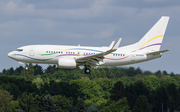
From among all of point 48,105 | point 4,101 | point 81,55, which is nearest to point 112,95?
point 48,105

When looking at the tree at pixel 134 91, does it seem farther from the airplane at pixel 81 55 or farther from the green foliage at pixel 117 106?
the airplane at pixel 81 55

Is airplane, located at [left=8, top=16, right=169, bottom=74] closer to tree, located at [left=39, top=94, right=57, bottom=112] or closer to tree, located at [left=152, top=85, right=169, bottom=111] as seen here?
tree, located at [left=39, top=94, right=57, bottom=112]

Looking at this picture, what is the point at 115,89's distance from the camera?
15838cm

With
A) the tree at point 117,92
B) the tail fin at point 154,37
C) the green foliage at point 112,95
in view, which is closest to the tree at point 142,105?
the green foliage at point 112,95

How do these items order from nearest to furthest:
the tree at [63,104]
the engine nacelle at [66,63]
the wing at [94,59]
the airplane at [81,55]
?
the wing at [94,59], the engine nacelle at [66,63], the airplane at [81,55], the tree at [63,104]

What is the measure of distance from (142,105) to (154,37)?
8492 cm

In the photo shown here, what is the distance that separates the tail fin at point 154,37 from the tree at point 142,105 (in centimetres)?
8446

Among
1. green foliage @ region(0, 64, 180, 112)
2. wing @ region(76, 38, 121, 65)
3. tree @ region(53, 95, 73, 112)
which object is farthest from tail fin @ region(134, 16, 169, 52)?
tree @ region(53, 95, 73, 112)

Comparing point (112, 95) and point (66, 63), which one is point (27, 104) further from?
point (66, 63)

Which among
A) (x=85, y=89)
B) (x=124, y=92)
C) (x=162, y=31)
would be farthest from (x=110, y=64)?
(x=85, y=89)

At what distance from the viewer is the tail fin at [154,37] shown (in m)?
60.4

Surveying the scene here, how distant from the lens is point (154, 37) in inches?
2411

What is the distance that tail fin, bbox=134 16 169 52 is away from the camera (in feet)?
198

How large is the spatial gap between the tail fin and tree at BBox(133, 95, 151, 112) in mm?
84455
